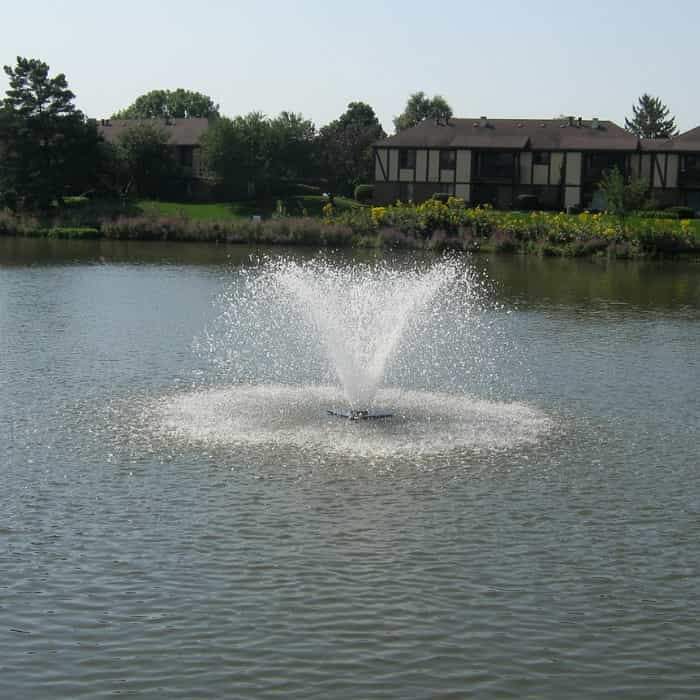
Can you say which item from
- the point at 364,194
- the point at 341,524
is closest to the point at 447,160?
the point at 364,194

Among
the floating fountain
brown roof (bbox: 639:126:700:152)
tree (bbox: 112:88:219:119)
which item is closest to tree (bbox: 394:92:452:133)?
tree (bbox: 112:88:219:119)

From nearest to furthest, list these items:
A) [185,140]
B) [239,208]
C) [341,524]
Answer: [341,524] → [239,208] → [185,140]

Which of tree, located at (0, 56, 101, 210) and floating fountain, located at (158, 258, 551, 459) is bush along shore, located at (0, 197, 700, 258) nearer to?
tree, located at (0, 56, 101, 210)

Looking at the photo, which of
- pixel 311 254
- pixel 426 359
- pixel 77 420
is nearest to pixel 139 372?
pixel 77 420

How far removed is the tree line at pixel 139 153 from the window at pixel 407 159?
6.77 meters

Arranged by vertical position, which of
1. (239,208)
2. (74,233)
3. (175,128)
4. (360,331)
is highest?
(175,128)

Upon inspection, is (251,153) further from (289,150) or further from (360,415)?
(360,415)

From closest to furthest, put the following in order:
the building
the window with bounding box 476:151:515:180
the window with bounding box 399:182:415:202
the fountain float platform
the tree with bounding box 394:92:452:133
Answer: the fountain float platform < the window with bounding box 476:151:515:180 < the window with bounding box 399:182:415:202 < the building < the tree with bounding box 394:92:452:133

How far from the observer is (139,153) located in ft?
331

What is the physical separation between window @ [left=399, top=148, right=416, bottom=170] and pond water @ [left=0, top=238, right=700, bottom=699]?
229ft

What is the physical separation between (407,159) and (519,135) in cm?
1018

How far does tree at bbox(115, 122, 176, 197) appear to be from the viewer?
100562 millimetres

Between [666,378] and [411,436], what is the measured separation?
10.3 metres

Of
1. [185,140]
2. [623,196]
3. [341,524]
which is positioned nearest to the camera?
[341,524]
